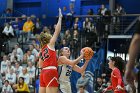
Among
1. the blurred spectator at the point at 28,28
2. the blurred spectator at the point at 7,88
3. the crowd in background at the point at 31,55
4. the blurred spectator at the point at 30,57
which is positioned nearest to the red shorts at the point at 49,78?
the crowd in background at the point at 31,55

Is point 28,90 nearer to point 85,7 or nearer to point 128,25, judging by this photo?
point 128,25

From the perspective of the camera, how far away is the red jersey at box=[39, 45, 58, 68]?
309 inches

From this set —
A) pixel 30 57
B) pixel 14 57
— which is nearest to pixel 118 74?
pixel 30 57

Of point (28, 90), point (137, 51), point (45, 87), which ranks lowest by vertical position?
point (28, 90)

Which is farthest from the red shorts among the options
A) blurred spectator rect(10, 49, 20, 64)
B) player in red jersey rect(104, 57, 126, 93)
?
blurred spectator rect(10, 49, 20, 64)

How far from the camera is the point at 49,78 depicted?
25.8ft

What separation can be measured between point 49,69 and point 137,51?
3.90 meters

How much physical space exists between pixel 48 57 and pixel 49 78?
42 centimetres

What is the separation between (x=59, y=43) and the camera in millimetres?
16984

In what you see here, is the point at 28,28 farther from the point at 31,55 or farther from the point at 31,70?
the point at 31,70

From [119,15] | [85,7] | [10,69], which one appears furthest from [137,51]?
[85,7]

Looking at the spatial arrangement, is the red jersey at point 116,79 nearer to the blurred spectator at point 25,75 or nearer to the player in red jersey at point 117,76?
the player in red jersey at point 117,76

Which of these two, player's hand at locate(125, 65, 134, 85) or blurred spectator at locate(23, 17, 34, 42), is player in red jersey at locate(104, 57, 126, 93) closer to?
player's hand at locate(125, 65, 134, 85)

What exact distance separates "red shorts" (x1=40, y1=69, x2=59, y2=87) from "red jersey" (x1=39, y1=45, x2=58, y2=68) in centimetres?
12
